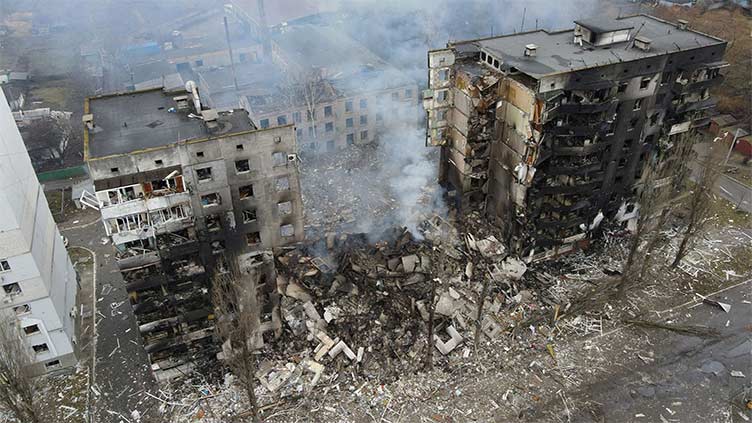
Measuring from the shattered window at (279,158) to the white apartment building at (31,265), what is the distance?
46.7 feet

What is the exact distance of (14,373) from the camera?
28547mm

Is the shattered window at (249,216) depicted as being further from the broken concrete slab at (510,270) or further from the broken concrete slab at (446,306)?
the broken concrete slab at (510,270)

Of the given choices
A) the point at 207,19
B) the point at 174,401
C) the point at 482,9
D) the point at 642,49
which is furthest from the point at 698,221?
the point at 207,19

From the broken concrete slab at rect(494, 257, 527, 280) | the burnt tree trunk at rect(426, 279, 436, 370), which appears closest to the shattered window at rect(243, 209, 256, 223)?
the burnt tree trunk at rect(426, 279, 436, 370)

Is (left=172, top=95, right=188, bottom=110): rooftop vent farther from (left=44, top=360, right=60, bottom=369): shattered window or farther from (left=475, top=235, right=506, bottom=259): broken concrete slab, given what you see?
(left=475, top=235, right=506, bottom=259): broken concrete slab

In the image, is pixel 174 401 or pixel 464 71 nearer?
pixel 174 401

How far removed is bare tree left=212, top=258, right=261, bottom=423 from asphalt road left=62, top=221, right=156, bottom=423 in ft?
20.9

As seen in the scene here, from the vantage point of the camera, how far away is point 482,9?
80.2m

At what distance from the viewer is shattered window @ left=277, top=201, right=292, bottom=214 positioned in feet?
105

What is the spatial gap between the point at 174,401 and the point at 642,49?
38309 mm

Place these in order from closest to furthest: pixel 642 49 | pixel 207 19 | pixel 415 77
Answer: pixel 642 49
pixel 415 77
pixel 207 19

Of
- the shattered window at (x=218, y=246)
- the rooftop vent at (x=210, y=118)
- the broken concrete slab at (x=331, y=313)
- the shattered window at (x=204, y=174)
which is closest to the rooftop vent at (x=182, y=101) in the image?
the rooftop vent at (x=210, y=118)

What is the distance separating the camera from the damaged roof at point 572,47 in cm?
3622

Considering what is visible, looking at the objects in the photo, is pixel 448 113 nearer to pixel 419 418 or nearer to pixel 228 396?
pixel 419 418
